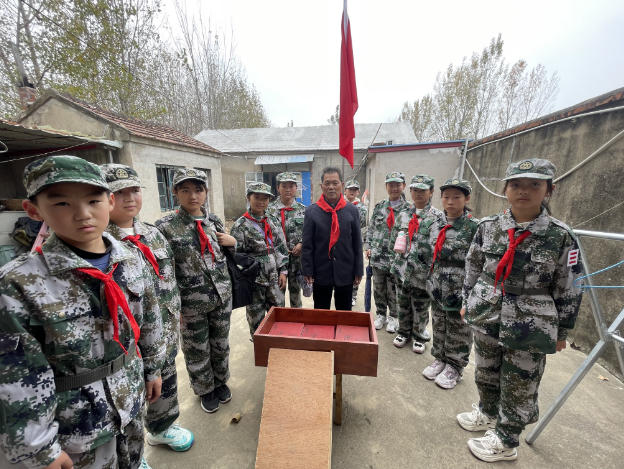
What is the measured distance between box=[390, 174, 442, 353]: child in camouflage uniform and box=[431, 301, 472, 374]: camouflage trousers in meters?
0.33

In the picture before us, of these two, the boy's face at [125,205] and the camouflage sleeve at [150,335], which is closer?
the camouflage sleeve at [150,335]

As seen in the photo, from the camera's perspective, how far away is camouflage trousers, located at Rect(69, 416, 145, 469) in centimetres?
112

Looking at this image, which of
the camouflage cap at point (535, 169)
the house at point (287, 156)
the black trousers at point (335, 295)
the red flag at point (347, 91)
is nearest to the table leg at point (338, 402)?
the black trousers at point (335, 295)

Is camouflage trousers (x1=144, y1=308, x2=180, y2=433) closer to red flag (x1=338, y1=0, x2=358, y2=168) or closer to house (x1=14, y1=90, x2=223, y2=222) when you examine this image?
red flag (x1=338, y1=0, x2=358, y2=168)

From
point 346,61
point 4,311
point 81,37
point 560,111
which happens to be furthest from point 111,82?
point 560,111

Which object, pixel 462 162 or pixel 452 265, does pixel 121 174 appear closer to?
pixel 452 265

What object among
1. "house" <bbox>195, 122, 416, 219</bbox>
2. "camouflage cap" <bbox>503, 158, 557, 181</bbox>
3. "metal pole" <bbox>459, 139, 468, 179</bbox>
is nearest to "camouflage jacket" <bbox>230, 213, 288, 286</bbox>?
"camouflage cap" <bbox>503, 158, 557, 181</bbox>

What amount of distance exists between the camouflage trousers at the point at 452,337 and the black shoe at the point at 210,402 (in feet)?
7.49

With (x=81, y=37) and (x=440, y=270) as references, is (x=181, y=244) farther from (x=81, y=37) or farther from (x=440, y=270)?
(x=81, y=37)

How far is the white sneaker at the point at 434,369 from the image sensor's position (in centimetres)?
276

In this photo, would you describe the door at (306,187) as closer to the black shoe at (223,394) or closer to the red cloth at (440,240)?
the red cloth at (440,240)

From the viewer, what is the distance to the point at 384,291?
12.8 feet

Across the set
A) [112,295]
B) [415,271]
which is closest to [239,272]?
[112,295]

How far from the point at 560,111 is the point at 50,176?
553 cm
